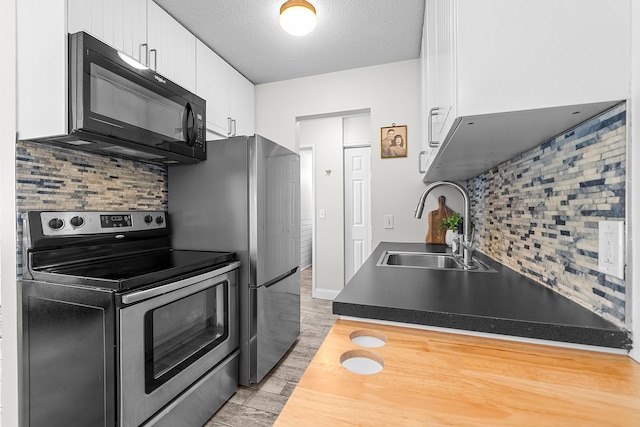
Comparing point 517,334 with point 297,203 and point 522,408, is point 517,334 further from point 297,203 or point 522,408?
point 297,203

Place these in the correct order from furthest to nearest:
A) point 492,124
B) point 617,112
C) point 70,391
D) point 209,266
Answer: point 209,266
point 70,391
point 492,124
point 617,112

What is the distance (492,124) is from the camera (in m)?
0.80

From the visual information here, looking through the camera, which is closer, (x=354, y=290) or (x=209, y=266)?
(x=354, y=290)

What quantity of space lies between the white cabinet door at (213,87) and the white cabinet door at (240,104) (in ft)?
0.23

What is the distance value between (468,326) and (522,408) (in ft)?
0.89

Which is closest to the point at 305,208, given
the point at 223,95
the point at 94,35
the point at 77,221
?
the point at 223,95

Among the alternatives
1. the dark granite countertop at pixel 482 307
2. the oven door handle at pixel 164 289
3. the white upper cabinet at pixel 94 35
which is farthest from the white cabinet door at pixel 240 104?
the dark granite countertop at pixel 482 307

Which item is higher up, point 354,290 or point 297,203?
point 297,203

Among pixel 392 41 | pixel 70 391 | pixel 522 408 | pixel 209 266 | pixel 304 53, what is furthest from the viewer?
pixel 304 53

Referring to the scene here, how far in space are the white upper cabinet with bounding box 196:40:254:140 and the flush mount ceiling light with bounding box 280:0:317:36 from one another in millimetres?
889

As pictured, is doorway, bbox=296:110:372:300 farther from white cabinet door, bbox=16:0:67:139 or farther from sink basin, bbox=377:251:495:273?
white cabinet door, bbox=16:0:67:139

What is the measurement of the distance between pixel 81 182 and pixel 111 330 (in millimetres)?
893

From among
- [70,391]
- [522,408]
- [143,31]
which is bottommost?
[70,391]

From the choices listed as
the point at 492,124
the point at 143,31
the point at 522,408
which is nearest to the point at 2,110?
the point at 143,31
